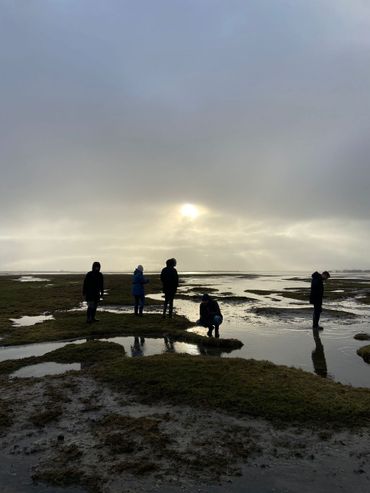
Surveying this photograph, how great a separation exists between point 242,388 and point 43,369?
6.89 metres

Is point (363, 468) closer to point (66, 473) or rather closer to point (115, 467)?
point (115, 467)

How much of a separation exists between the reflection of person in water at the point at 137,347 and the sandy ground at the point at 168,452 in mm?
5746

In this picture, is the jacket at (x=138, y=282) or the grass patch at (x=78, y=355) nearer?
the grass patch at (x=78, y=355)

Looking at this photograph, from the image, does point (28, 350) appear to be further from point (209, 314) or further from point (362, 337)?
point (362, 337)

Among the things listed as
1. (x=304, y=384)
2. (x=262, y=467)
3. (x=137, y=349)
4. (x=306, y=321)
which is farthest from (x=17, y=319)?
(x=262, y=467)

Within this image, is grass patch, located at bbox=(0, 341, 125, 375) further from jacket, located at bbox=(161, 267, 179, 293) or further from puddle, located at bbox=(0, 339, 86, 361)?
jacket, located at bbox=(161, 267, 179, 293)

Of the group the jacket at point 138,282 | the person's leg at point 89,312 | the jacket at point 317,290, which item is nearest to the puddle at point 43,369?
the person's leg at point 89,312

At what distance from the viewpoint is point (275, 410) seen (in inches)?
376

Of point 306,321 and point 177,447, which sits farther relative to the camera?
point 306,321

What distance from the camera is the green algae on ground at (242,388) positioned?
30.9 feet

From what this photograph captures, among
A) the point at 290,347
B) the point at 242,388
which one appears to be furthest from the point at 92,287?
the point at 242,388

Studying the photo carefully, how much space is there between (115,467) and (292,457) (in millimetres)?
3113

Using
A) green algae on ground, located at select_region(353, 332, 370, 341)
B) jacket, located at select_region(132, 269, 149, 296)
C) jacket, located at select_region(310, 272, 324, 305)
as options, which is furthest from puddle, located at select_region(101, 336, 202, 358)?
jacket, located at select_region(310, 272, 324, 305)

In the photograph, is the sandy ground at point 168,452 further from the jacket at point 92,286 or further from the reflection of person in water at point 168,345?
the jacket at point 92,286
